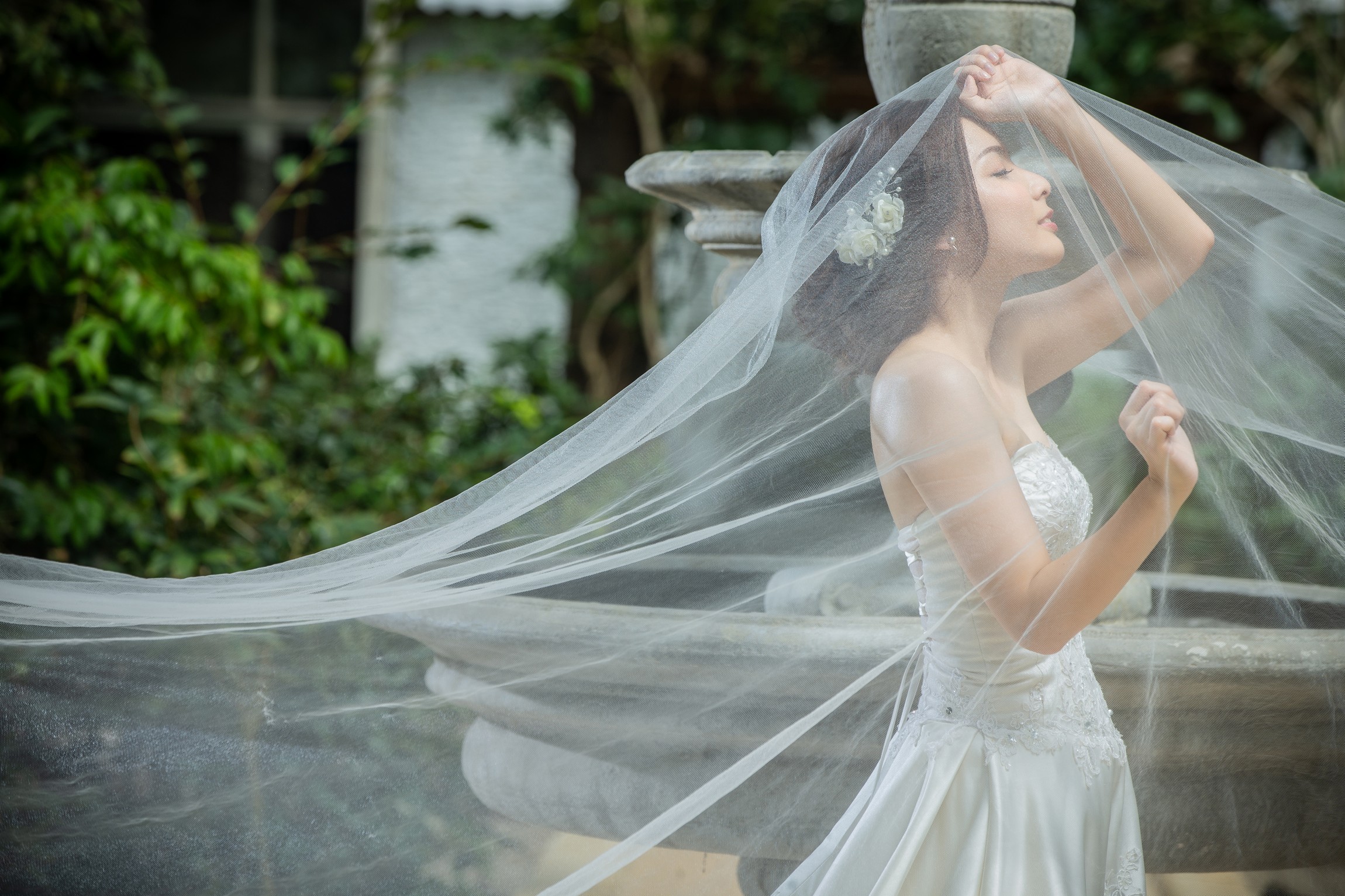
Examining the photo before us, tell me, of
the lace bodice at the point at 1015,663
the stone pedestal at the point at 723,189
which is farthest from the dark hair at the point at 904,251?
the stone pedestal at the point at 723,189

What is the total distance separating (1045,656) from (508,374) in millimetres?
4318

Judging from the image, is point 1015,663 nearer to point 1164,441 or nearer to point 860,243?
point 1164,441

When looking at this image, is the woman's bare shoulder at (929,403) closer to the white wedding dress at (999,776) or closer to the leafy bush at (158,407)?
the white wedding dress at (999,776)

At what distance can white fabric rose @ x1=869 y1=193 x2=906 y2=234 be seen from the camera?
137 centimetres

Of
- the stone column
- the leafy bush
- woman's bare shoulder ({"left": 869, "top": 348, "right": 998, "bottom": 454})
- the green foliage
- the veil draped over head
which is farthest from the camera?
the green foliage

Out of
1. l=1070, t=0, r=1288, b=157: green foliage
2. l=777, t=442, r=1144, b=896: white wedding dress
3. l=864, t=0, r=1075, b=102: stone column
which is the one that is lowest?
l=777, t=442, r=1144, b=896: white wedding dress

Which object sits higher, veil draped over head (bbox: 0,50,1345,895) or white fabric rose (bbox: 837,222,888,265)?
white fabric rose (bbox: 837,222,888,265)

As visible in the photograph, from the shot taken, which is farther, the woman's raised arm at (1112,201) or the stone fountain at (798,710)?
the stone fountain at (798,710)

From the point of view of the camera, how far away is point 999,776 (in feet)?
4.56

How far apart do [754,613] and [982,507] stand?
367 millimetres

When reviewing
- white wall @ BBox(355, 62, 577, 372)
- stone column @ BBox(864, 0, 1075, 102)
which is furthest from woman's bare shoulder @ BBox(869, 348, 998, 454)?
white wall @ BBox(355, 62, 577, 372)

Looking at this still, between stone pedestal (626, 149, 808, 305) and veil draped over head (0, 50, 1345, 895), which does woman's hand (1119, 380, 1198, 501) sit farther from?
stone pedestal (626, 149, 808, 305)

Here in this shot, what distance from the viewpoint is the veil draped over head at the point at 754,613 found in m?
1.44

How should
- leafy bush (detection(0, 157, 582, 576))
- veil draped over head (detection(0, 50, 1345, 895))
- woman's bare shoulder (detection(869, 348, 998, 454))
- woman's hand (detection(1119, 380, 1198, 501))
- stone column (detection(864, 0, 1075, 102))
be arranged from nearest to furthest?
woman's hand (detection(1119, 380, 1198, 501)) < woman's bare shoulder (detection(869, 348, 998, 454)) < veil draped over head (detection(0, 50, 1345, 895)) < stone column (detection(864, 0, 1075, 102)) < leafy bush (detection(0, 157, 582, 576))
